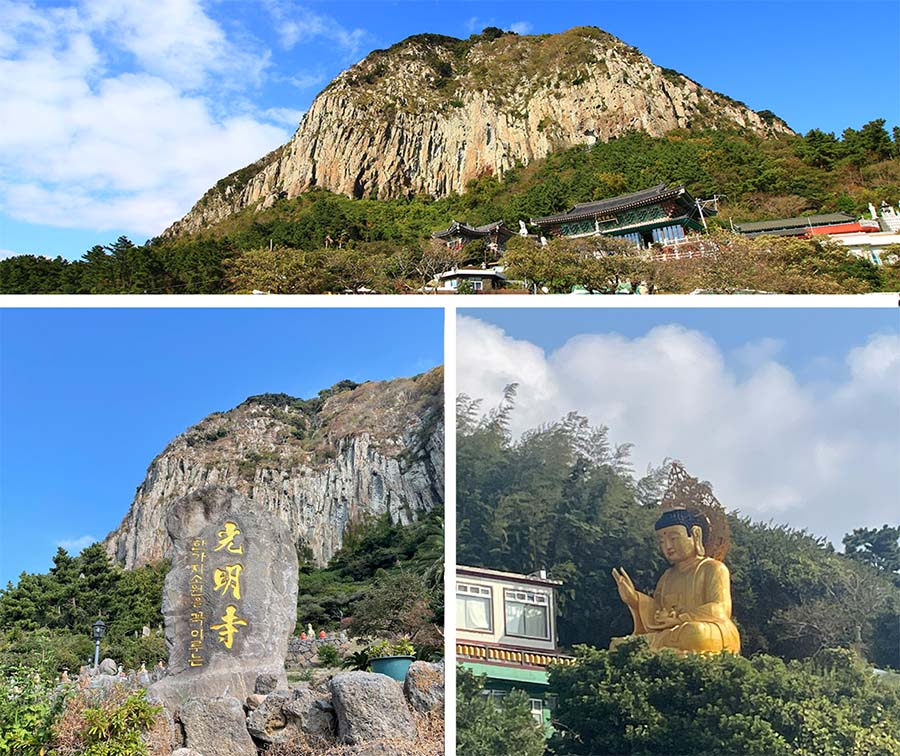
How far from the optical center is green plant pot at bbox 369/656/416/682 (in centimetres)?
576

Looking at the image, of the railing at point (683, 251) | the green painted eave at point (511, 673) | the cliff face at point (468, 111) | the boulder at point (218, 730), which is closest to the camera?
the boulder at point (218, 730)

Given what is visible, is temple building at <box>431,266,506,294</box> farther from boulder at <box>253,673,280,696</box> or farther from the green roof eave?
boulder at <box>253,673,280,696</box>

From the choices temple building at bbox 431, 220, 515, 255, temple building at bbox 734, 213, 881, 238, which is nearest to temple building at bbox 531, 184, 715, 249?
temple building at bbox 734, 213, 881, 238

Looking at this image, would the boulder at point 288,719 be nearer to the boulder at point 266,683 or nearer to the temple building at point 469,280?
the boulder at point 266,683

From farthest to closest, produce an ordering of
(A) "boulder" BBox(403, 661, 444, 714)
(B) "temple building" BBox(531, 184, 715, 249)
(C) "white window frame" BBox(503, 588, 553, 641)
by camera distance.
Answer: (B) "temple building" BBox(531, 184, 715, 249)
(C) "white window frame" BBox(503, 588, 553, 641)
(A) "boulder" BBox(403, 661, 444, 714)

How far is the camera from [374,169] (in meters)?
15.6

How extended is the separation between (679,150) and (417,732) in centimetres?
1242

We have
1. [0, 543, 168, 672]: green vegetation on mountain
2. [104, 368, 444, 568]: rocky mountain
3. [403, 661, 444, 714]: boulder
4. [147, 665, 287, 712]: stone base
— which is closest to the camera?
[147, 665, 287, 712]: stone base

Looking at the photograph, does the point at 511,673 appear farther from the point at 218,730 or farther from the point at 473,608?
the point at 218,730

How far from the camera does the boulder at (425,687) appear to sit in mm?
5309

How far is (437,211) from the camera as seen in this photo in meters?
14.2

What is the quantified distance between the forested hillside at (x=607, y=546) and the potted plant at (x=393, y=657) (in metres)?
0.80

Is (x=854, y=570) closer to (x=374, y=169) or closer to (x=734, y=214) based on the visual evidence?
(x=734, y=214)

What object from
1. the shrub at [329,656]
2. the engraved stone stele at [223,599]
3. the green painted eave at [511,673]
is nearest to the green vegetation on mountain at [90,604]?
the engraved stone stele at [223,599]
